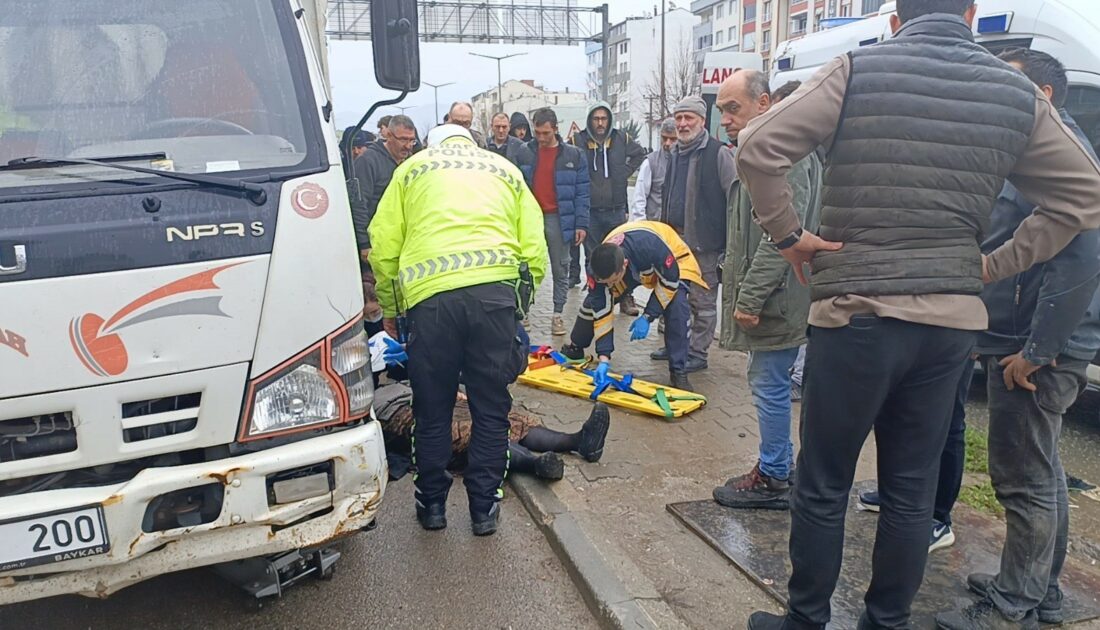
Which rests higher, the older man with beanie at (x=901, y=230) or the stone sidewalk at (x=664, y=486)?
the older man with beanie at (x=901, y=230)

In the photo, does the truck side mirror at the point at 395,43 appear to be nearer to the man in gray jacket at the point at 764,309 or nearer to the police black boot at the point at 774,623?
the man in gray jacket at the point at 764,309

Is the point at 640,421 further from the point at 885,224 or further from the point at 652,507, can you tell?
the point at 885,224

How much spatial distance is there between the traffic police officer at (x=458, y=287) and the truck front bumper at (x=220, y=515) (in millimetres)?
784

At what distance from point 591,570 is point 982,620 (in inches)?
54.9

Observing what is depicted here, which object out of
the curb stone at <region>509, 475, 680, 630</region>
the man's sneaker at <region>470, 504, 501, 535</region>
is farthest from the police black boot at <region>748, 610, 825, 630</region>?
the man's sneaker at <region>470, 504, 501, 535</region>

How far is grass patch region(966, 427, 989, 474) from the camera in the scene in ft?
13.7

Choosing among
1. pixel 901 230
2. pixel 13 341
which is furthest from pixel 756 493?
pixel 13 341

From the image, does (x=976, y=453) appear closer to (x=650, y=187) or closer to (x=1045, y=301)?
(x=1045, y=301)

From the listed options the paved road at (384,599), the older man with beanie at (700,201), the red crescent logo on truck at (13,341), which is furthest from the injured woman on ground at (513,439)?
the red crescent logo on truck at (13,341)

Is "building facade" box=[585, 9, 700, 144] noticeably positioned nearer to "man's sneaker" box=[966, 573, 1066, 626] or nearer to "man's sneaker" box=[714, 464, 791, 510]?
"man's sneaker" box=[714, 464, 791, 510]

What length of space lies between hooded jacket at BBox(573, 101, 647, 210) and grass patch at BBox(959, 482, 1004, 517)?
4746mm

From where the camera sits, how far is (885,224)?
2.24m

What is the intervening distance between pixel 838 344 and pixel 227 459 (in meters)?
1.86

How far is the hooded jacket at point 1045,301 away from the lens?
2553mm
